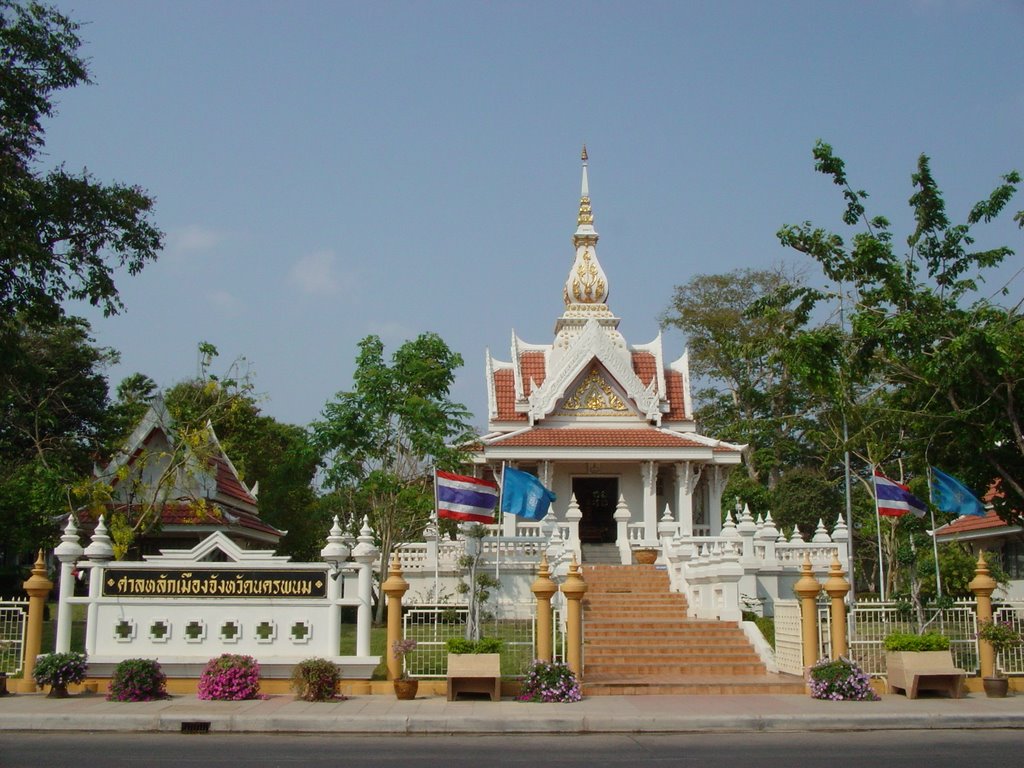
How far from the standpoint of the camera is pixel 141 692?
14164 millimetres

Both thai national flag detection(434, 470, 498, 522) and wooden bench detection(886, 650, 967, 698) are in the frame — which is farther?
thai national flag detection(434, 470, 498, 522)

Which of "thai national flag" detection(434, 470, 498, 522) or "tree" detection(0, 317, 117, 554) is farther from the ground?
"tree" detection(0, 317, 117, 554)

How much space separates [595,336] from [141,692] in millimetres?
19377

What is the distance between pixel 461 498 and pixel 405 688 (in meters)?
5.32

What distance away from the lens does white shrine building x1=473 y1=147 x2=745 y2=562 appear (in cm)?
2870

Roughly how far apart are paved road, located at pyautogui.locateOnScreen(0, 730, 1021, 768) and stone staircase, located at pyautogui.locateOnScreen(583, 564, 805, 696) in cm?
314

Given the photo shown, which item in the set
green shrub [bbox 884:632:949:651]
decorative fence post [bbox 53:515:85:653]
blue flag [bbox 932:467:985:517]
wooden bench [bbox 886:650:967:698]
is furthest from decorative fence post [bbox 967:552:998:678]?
decorative fence post [bbox 53:515:85:653]

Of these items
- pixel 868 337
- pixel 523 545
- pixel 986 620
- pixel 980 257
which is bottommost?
pixel 986 620

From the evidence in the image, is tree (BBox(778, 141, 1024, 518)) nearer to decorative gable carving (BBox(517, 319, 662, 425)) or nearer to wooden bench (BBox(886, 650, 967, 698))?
wooden bench (BBox(886, 650, 967, 698))

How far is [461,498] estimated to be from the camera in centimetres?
1947

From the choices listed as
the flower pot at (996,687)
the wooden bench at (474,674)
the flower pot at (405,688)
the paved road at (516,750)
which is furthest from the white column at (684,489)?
the paved road at (516,750)

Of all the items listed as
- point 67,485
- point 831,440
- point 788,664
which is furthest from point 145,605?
point 831,440

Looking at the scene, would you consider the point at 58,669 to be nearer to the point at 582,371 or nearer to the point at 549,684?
the point at 549,684

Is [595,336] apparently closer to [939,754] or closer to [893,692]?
[893,692]
